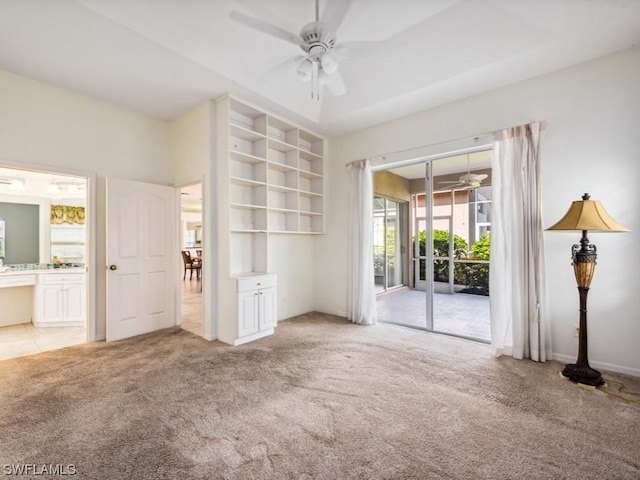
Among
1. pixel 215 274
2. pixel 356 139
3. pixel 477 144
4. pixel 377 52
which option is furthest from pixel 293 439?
pixel 356 139

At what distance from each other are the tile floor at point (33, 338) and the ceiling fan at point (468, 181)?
217 inches

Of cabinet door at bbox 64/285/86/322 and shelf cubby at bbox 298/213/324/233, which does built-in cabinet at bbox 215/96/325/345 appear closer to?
shelf cubby at bbox 298/213/324/233

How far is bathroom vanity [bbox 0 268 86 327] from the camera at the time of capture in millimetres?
4336

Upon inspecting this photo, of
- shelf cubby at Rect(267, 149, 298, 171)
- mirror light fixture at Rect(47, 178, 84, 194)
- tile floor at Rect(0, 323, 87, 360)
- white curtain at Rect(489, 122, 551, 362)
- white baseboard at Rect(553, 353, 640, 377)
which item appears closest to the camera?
white baseboard at Rect(553, 353, 640, 377)

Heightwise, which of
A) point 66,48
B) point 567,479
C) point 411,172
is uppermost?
point 66,48

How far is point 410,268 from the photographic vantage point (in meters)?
5.39

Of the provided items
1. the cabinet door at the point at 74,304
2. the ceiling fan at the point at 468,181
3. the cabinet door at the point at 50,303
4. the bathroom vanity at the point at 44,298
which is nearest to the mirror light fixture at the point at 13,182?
the bathroom vanity at the point at 44,298

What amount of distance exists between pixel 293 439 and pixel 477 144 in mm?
3582

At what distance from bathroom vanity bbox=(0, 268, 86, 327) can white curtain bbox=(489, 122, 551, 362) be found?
5715 mm

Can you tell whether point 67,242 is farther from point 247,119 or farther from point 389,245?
point 389,245

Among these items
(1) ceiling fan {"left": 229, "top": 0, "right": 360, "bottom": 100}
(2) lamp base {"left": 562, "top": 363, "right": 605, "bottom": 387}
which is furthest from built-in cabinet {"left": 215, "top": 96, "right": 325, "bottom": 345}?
(2) lamp base {"left": 562, "top": 363, "right": 605, "bottom": 387}

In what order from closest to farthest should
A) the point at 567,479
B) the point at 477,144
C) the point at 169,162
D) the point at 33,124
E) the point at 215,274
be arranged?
the point at 567,479, the point at 33,124, the point at 477,144, the point at 215,274, the point at 169,162

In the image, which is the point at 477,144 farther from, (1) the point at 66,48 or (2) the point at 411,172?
(1) the point at 66,48

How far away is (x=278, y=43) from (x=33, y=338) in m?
4.70
